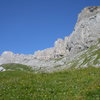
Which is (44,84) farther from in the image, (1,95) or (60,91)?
(1,95)

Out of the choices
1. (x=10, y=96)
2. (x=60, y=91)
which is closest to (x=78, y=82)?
(x=60, y=91)

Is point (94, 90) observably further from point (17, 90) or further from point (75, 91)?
point (17, 90)

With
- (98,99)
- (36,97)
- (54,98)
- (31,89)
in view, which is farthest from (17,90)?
(98,99)

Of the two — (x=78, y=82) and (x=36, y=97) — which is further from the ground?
(x=78, y=82)

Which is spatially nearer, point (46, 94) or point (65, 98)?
point (65, 98)

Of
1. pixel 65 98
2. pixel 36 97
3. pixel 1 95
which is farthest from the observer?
pixel 1 95

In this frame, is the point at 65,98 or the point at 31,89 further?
the point at 31,89

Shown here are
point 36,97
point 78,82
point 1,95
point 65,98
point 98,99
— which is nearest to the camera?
point 98,99

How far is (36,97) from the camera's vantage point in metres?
16.5

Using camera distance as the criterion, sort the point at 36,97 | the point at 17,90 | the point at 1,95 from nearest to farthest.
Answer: the point at 36,97
the point at 1,95
the point at 17,90

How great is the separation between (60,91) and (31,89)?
2.97 m

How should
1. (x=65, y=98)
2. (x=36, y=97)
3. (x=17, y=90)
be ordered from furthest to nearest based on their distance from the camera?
(x=17, y=90) → (x=36, y=97) → (x=65, y=98)

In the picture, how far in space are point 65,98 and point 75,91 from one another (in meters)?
2.31

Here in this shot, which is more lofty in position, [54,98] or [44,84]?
[44,84]
